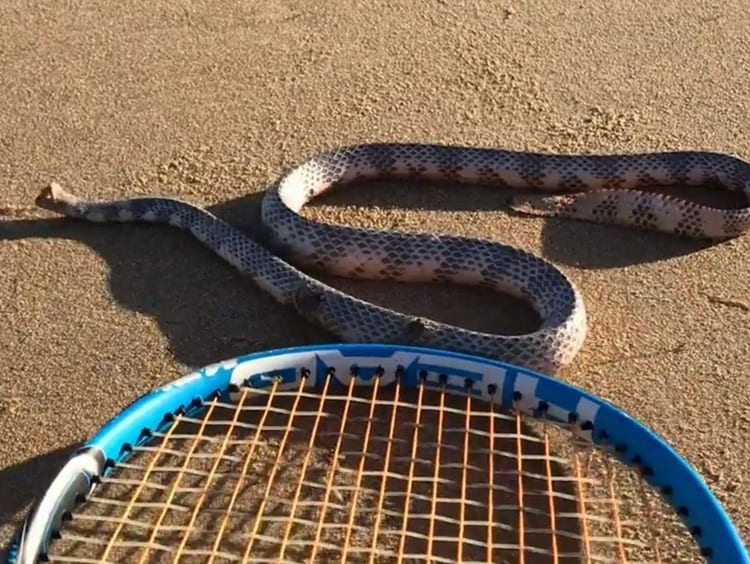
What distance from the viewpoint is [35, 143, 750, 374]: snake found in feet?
10.5

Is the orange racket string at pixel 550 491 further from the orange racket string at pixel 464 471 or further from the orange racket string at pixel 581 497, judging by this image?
the orange racket string at pixel 464 471

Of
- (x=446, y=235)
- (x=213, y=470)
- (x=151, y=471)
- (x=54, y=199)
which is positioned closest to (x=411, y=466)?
(x=213, y=470)

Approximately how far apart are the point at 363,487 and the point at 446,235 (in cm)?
113

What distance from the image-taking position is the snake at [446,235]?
10.5 ft

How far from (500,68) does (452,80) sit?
24cm

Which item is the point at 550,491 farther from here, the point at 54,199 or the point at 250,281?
the point at 54,199

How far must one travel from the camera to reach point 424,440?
284cm

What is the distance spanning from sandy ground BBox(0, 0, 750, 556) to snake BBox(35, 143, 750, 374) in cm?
6

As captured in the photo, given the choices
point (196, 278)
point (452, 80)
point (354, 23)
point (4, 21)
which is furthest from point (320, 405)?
point (4, 21)

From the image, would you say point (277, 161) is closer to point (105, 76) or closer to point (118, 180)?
point (118, 180)

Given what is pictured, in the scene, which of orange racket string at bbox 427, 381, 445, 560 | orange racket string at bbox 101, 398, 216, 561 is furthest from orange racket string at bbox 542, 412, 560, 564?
orange racket string at bbox 101, 398, 216, 561

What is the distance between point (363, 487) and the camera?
107 inches

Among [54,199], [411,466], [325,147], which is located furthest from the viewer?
[325,147]

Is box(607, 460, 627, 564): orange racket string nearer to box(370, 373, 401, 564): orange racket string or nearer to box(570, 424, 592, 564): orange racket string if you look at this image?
box(570, 424, 592, 564): orange racket string
